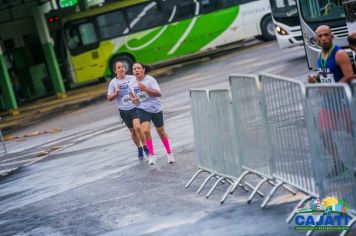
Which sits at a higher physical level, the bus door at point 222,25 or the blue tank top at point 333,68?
the blue tank top at point 333,68

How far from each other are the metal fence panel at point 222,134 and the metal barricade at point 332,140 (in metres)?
2.32

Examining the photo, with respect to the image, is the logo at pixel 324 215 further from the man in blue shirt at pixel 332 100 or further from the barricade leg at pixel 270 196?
the barricade leg at pixel 270 196

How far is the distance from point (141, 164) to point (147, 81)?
1.42 metres

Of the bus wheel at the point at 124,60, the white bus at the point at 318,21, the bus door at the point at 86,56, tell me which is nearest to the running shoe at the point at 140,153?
the white bus at the point at 318,21

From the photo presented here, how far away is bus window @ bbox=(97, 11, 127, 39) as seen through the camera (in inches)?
1444

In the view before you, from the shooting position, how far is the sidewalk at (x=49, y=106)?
29266mm

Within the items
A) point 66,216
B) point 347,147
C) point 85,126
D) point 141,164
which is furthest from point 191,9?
point 347,147

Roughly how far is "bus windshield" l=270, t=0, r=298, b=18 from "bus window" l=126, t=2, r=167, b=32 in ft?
35.2

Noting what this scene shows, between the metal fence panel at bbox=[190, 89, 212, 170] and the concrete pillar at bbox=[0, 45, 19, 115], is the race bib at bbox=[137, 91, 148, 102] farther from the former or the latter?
the concrete pillar at bbox=[0, 45, 19, 115]

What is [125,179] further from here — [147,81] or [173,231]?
[173,231]

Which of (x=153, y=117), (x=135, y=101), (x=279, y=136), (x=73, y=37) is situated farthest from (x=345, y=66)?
(x=73, y=37)

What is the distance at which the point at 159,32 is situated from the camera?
36312mm

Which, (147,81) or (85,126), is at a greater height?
(147,81)

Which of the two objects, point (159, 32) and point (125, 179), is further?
point (159, 32)
